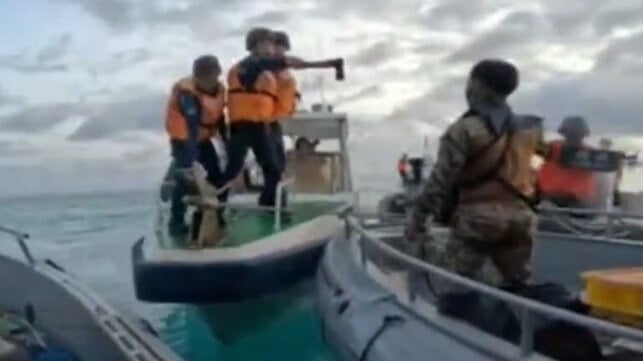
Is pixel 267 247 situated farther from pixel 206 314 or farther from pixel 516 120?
pixel 516 120

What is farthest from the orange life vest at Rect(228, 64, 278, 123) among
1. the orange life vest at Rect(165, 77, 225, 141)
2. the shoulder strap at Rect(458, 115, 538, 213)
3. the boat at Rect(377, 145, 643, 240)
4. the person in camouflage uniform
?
the shoulder strap at Rect(458, 115, 538, 213)

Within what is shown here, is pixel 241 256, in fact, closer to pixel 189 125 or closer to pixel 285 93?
pixel 189 125

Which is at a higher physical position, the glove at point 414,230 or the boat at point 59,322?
the glove at point 414,230

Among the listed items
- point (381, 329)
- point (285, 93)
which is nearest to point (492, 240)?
point (381, 329)

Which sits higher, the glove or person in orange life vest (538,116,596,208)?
the glove

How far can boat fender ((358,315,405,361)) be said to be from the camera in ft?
14.2

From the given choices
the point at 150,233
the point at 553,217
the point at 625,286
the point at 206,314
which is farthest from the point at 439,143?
the point at 150,233

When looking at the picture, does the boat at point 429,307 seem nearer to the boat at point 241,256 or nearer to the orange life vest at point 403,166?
the boat at point 241,256

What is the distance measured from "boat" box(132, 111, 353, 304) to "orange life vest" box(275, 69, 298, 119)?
1.96 feet

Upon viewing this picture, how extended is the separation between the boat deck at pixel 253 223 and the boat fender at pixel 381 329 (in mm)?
3116

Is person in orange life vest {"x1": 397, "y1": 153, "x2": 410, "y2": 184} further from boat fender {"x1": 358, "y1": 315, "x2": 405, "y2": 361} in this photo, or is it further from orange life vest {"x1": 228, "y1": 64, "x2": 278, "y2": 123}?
boat fender {"x1": 358, "y1": 315, "x2": 405, "y2": 361}

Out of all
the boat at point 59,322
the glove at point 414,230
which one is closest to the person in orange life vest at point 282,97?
the boat at point 59,322

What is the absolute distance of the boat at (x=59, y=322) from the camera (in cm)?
511

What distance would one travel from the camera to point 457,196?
430 cm
